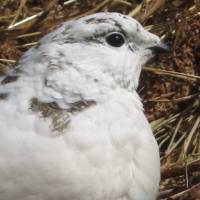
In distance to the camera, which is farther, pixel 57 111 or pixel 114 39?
pixel 114 39

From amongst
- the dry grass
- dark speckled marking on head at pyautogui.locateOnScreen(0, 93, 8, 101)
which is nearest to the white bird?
dark speckled marking on head at pyautogui.locateOnScreen(0, 93, 8, 101)

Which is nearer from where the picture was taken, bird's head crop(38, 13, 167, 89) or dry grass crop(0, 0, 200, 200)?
bird's head crop(38, 13, 167, 89)

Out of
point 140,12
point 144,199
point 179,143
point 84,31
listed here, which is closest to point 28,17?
point 140,12

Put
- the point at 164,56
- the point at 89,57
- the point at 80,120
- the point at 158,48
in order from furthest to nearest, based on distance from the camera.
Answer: the point at 164,56 → the point at 158,48 → the point at 89,57 → the point at 80,120

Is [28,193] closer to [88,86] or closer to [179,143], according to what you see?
[88,86]

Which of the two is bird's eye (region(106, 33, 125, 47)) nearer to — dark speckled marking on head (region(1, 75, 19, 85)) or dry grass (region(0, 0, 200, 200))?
dark speckled marking on head (region(1, 75, 19, 85))

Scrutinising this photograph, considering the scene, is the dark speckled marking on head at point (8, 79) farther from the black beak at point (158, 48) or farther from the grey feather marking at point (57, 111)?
the black beak at point (158, 48)

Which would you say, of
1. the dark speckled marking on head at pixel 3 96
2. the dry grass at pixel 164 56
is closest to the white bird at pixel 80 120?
the dark speckled marking on head at pixel 3 96

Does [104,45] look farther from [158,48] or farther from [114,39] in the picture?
[158,48]

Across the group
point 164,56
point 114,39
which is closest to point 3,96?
point 114,39
